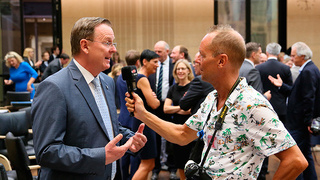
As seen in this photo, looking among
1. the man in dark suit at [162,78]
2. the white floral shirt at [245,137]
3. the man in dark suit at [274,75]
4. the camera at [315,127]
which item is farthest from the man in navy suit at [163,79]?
the white floral shirt at [245,137]

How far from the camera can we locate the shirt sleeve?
1.67m

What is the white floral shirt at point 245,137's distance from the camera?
168 centimetres

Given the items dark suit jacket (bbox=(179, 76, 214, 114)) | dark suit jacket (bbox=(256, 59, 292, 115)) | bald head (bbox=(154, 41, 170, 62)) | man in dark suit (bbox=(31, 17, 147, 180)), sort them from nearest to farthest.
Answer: man in dark suit (bbox=(31, 17, 147, 180)), dark suit jacket (bbox=(179, 76, 214, 114)), dark suit jacket (bbox=(256, 59, 292, 115)), bald head (bbox=(154, 41, 170, 62))

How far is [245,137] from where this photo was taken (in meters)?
1.74

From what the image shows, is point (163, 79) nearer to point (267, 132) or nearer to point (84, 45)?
point (84, 45)

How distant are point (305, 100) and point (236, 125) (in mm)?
3309

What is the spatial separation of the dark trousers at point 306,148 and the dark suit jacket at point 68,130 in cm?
338

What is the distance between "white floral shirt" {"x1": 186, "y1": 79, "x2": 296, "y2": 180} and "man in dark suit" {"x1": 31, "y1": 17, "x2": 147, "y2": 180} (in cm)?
42

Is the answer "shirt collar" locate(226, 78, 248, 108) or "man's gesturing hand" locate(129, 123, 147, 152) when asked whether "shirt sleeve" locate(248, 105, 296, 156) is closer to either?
"shirt collar" locate(226, 78, 248, 108)

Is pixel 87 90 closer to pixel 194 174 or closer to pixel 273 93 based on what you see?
pixel 194 174

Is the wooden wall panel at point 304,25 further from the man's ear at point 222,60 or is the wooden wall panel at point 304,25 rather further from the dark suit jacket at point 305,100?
the man's ear at point 222,60

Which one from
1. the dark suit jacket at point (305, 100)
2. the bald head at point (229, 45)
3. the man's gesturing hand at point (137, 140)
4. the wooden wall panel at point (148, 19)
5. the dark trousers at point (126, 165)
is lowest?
the dark trousers at point (126, 165)

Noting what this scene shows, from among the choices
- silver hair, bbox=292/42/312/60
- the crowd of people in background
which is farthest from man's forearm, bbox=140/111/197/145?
silver hair, bbox=292/42/312/60

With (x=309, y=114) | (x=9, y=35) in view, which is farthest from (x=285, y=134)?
(x=9, y=35)
